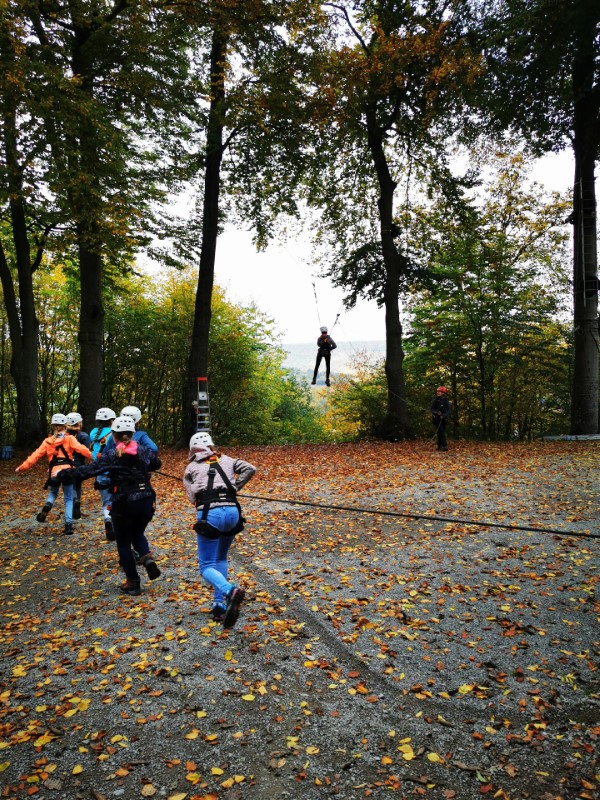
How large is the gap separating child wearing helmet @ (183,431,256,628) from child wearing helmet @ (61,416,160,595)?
33.9 inches

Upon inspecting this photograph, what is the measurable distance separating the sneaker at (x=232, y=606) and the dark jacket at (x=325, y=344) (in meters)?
10.5

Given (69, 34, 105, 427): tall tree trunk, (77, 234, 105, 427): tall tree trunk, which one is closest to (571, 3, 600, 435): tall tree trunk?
(69, 34, 105, 427): tall tree trunk

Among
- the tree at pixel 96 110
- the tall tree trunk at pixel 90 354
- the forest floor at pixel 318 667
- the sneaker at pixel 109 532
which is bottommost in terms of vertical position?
the forest floor at pixel 318 667

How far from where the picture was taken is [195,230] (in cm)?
1939

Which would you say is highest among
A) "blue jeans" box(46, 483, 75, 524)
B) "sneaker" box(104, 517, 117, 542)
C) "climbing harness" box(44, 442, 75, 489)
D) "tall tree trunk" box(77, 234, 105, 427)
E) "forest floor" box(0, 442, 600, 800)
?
"tall tree trunk" box(77, 234, 105, 427)

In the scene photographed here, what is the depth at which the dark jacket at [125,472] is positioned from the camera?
559 centimetres

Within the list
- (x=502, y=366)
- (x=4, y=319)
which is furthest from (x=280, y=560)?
(x=4, y=319)

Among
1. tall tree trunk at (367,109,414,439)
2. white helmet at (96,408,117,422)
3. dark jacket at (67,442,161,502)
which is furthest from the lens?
tall tree trunk at (367,109,414,439)

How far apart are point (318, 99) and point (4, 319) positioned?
65.5 feet

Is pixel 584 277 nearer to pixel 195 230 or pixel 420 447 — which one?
pixel 420 447

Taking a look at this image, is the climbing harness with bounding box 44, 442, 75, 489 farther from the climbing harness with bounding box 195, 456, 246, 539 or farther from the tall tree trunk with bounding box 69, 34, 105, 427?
the tall tree trunk with bounding box 69, 34, 105, 427

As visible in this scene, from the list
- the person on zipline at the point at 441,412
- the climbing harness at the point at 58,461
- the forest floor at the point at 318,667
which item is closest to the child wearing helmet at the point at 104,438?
the forest floor at the point at 318,667

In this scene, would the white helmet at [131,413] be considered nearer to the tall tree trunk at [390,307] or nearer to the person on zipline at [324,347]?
the person on zipline at [324,347]

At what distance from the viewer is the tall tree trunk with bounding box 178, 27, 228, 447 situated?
17484 millimetres
